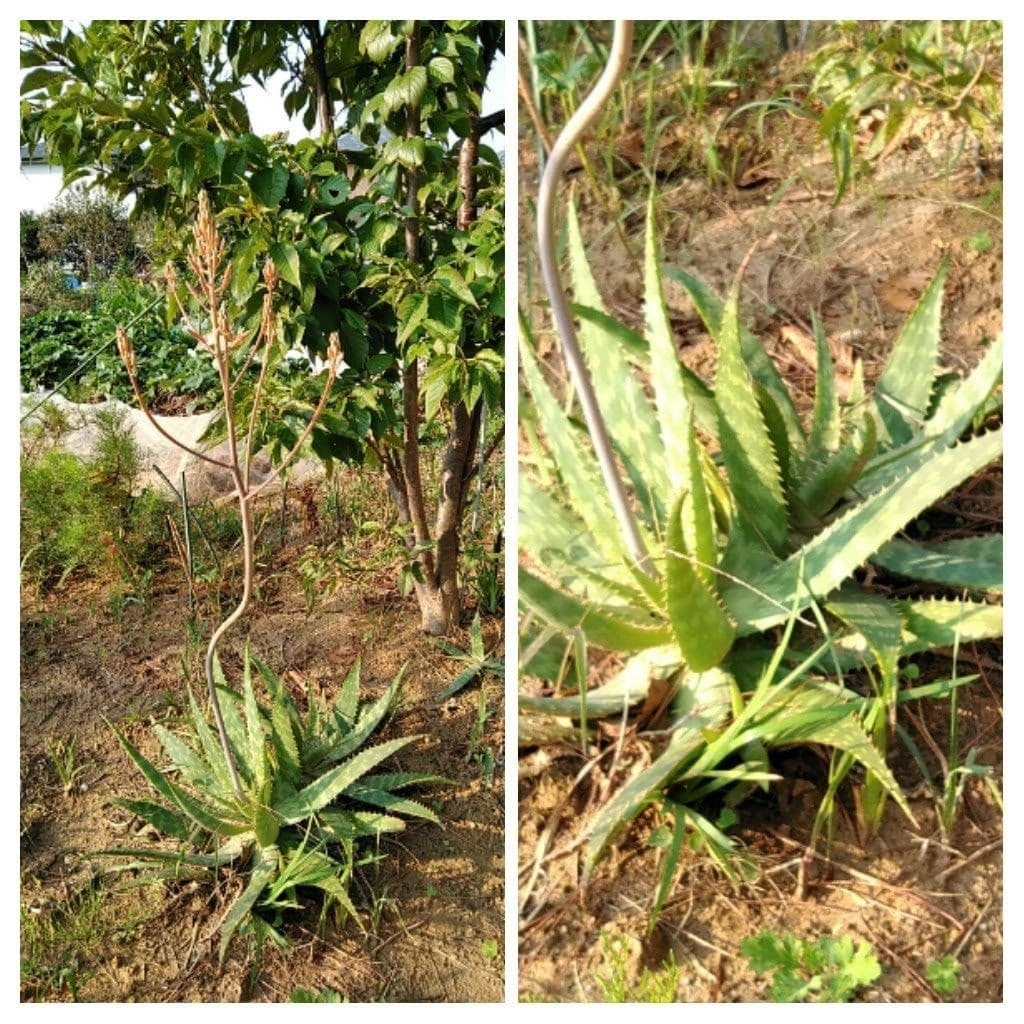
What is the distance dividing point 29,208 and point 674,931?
42.2 inches

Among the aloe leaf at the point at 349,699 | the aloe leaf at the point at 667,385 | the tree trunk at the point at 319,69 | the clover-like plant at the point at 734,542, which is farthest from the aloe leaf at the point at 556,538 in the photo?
the tree trunk at the point at 319,69

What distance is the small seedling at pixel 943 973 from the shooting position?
1.03 meters

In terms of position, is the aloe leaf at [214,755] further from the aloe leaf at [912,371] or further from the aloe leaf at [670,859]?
the aloe leaf at [912,371]

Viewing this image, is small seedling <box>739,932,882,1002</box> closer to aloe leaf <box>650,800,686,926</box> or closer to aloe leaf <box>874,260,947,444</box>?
aloe leaf <box>650,800,686,926</box>

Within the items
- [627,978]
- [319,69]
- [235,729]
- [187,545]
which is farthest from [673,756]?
[319,69]

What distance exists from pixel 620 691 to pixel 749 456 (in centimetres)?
29

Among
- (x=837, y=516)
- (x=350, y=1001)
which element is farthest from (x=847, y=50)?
(x=350, y=1001)

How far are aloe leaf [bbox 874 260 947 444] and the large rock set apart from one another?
77 cm

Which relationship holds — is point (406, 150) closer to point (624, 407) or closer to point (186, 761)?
point (624, 407)

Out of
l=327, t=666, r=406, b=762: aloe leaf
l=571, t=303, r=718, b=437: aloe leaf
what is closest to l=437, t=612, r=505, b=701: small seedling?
l=327, t=666, r=406, b=762: aloe leaf

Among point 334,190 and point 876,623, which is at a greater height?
point 334,190

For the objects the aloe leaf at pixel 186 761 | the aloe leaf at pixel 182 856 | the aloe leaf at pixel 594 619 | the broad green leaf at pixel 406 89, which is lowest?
the aloe leaf at pixel 182 856

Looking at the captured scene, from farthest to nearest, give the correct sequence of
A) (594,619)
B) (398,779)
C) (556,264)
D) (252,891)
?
(398,779), (252,891), (594,619), (556,264)

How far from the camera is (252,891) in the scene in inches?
48.1
